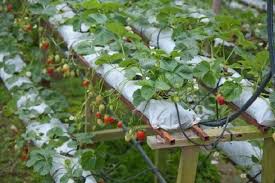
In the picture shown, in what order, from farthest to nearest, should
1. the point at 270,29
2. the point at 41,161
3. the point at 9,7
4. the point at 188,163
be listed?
the point at 9,7 < the point at 41,161 < the point at 188,163 < the point at 270,29

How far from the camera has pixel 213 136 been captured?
8.39ft

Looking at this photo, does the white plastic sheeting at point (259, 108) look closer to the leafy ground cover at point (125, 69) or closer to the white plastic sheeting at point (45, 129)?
the leafy ground cover at point (125, 69)

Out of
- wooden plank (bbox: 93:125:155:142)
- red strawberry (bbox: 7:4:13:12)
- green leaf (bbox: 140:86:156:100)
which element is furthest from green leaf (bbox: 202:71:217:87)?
red strawberry (bbox: 7:4:13:12)

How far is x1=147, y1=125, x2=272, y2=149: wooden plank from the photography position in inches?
96.7

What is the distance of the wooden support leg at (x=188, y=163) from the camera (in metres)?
2.57

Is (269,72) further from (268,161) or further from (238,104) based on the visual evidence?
(268,161)

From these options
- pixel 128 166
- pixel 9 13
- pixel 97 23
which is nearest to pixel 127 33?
pixel 97 23

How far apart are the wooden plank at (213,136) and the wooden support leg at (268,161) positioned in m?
0.09

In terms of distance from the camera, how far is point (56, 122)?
12.6ft

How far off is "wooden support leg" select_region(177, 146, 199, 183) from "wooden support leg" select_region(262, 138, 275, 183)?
394 mm

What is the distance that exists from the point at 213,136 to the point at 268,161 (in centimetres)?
41

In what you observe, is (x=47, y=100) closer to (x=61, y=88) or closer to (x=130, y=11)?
(x=130, y=11)

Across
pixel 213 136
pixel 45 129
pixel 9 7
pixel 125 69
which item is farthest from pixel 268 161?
pixel 9 7

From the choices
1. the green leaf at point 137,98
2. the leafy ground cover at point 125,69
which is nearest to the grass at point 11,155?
the leafy ground cover at point 125,69
